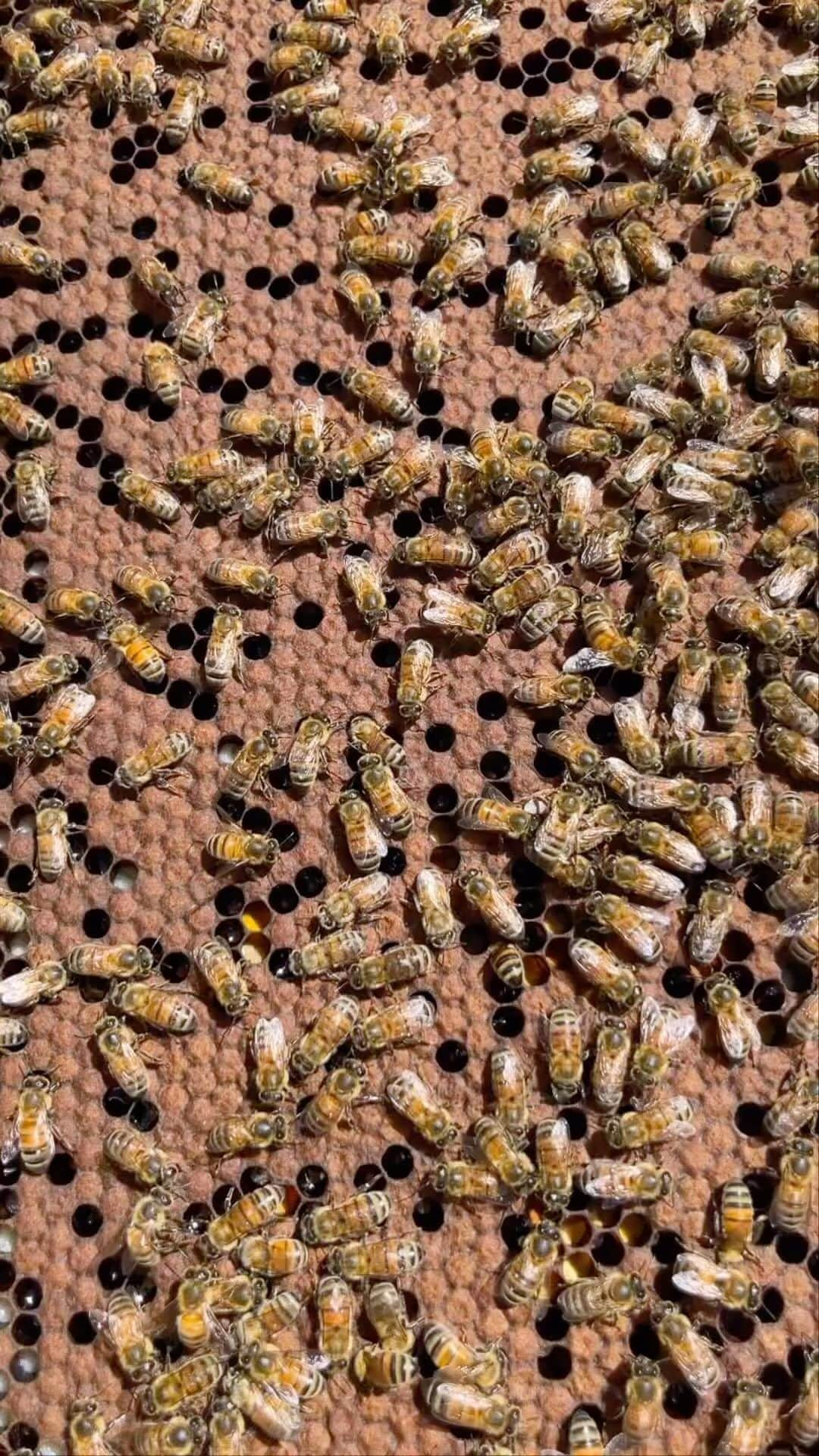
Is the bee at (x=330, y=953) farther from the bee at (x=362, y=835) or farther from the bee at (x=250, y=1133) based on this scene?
the bee at (x=250, y=1133)

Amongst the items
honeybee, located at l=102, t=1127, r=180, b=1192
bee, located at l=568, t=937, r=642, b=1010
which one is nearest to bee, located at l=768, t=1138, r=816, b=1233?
bee, located at l=568, t=937, r=642, b=1010

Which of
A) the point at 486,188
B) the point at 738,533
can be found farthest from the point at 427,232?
the point at 738,533

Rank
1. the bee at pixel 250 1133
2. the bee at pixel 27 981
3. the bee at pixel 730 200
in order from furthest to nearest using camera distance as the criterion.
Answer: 1. the bee at pixel 730 200
2. the bee at pixel 27 981
3. the bee at pixel 250 1133

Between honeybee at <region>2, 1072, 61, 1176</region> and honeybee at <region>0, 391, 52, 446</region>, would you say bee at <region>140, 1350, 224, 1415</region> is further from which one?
honeybee at <region>0, 391, 52, 446</region>

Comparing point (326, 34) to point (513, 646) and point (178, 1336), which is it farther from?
point (178, 1336)

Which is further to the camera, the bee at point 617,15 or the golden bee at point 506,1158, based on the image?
the bee at point 617,15

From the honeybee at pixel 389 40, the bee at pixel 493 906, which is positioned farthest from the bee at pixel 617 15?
the bee at pixel 493 906

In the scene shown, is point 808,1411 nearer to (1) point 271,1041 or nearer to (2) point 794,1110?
(2) point 794,1110
